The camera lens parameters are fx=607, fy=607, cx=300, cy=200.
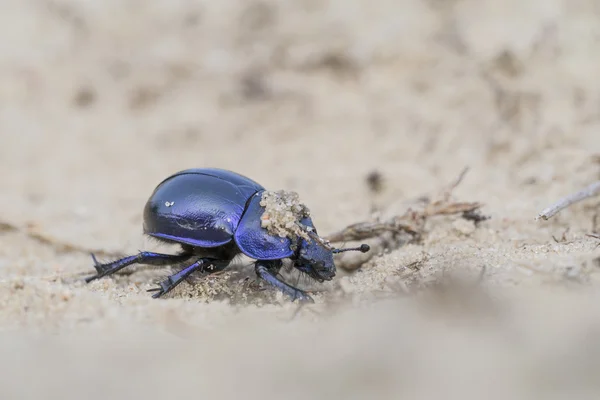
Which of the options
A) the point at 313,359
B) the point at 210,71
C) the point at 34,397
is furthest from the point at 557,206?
the point at 210,71

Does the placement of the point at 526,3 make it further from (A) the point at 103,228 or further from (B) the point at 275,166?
(A) the point at 103,228

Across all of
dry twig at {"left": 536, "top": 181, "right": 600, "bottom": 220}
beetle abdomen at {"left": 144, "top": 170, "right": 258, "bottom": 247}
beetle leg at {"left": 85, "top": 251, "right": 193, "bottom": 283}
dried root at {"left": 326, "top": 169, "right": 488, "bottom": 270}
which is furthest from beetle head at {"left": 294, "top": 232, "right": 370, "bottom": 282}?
dry twig at {"left": 536, "top": 181, "right": 600, "bottom": 220}

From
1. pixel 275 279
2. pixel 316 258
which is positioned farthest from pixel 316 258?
pixel 275 279

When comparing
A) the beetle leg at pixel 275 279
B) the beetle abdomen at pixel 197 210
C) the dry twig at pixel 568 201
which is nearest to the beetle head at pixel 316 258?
the beetle leg at pixel 275 279

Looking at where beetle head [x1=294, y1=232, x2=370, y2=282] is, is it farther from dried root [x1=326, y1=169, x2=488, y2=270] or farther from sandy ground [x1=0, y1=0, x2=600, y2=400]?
dried root [x1=326, y1=169, x2=488, y2=270]

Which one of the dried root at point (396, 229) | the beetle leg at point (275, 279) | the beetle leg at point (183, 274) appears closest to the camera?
the beetle leg at point (275, 279)

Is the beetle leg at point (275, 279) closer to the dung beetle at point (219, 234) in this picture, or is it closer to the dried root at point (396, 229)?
the dung beetle at point (219, 234)
